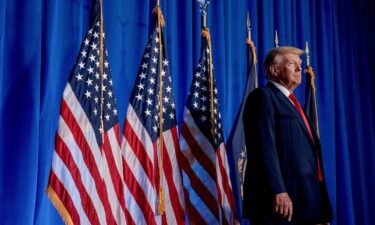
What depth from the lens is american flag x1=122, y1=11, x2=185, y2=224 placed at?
9.50ft

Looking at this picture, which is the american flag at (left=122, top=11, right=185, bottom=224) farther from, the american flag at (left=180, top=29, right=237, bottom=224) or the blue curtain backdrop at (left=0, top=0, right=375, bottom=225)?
the blue curtain backdrop at (left=0, top=0, right=375, bottom=225)

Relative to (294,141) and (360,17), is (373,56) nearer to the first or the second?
(360,17)

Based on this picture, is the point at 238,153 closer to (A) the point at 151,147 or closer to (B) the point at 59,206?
(A) the point at 151,147

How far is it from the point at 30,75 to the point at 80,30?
0.46 metres

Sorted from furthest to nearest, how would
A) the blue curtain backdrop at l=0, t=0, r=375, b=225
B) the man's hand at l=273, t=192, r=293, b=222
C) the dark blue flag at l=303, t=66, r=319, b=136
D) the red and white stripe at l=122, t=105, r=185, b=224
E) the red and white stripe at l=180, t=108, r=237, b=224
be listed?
1. the dark blue flag at l=303, t=66, r=319, b=136
2. the red and white stripe at l=180, t=108, r=237, b=224
3. the red and white stripe at l=122, t=105, r=185, b=224
4. the blue curtain backdrop at l=0, t=0, r=375, b=225
5. the man's hand at l=273, t=192, r=293, b=222

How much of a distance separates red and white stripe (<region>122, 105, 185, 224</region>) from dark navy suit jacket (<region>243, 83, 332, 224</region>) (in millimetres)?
689

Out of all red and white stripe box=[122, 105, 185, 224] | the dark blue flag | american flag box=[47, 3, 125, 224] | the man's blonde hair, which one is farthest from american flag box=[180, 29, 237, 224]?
the dark blue flag

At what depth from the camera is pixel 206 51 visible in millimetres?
3396

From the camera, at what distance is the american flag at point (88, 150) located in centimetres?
252

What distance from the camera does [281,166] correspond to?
7.92 ft

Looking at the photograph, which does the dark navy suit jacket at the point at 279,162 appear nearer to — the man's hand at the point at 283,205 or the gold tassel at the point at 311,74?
the man's hand at the point at 283,205

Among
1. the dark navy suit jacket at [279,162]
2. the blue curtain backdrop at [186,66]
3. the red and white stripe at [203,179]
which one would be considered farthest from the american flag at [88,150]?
the dark navy suit jacket at [279,162]

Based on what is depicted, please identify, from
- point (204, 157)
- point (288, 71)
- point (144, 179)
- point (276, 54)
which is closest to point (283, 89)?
point (288, 71)

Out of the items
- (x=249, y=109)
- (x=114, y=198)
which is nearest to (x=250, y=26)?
(x=249, y=109)
